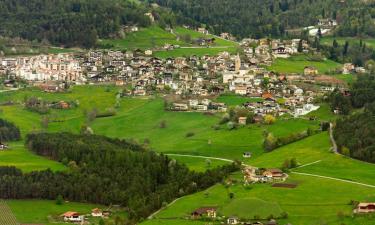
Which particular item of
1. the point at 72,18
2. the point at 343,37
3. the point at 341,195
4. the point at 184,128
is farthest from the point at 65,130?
the point at 343,37

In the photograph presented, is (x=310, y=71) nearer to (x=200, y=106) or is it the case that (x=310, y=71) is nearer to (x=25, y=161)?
(x=200, y=106)

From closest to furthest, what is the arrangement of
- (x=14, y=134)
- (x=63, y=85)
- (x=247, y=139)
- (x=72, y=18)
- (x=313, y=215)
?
(x=313, y=215)
(x=247, y=139)
(x=14, y=134)
(x=63, y=85)
(x=72, y=18)

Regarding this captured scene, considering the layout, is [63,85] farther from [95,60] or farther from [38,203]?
[38,203]

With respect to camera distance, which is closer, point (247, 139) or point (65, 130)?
point (247, 139)

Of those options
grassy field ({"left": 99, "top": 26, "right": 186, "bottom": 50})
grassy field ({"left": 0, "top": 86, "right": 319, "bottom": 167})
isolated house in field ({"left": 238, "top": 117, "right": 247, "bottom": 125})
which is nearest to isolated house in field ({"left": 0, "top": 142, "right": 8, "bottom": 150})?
grassy field ({"left": 0, "top": 86, "right": 319, "bottom": 167})

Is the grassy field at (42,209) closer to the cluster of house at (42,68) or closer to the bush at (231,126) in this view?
the bush at (231,126)

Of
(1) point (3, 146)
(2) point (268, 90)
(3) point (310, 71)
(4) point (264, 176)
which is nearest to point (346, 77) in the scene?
(3) point (310, 71)

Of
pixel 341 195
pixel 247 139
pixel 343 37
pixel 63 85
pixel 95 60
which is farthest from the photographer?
pixel 343 37
